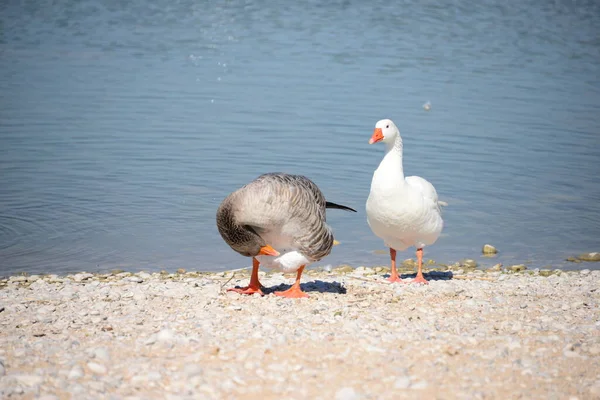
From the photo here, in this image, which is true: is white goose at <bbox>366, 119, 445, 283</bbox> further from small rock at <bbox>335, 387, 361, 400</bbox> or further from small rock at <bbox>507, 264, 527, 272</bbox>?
small rock at <bbox>335, 387, 361, 400</bbox>

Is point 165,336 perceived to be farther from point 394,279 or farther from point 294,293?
point 394,279

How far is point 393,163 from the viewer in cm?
931

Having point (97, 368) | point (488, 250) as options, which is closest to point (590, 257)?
point (488, 250)

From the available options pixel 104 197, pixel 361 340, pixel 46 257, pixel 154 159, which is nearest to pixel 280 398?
pixel 361 340

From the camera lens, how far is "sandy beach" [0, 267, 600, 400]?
5.42 meters

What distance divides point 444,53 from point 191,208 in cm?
1746

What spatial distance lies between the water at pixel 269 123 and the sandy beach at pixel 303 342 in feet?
9.58

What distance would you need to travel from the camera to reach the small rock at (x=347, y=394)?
17.2 ft

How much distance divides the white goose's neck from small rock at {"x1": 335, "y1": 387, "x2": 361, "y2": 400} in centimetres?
421

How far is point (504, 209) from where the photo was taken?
13930mm

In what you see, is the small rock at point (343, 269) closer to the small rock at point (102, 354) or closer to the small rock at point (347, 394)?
the small rock at point (102, 354)

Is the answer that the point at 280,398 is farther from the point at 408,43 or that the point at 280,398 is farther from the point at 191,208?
the point at 408,43

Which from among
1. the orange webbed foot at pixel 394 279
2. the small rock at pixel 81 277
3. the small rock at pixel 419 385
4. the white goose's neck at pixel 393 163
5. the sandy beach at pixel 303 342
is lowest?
the small rock at pixel 81 277

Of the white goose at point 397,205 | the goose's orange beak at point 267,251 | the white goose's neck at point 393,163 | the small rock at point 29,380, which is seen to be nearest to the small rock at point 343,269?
the white goose at point 397,205
